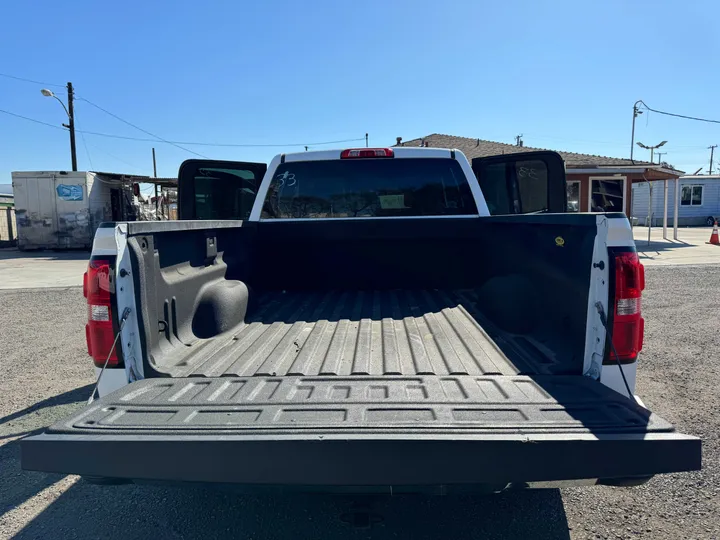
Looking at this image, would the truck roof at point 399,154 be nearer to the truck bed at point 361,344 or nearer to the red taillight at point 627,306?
the truck bed at point 361,344

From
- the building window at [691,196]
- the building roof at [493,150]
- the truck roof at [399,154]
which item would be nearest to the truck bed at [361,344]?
the truck roof at [399,154]

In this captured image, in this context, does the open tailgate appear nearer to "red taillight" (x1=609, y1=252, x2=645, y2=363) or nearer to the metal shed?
"red taillight" (x1=609, y1=252, x2=645, y2=363)

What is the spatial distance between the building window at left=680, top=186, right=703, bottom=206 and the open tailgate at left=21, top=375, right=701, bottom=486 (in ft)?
142

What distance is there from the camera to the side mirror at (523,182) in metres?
A: 4.50

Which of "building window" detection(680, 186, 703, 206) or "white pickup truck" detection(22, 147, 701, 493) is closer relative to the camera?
"white pickup truck" detection(22, 147, 701, 493)

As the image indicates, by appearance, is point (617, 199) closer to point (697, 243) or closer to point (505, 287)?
point (697, 243)

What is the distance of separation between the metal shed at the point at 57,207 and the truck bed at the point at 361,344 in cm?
2085

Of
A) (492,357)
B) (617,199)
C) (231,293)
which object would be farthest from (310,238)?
(617,199)

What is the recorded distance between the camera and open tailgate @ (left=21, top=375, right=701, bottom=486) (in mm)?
1729

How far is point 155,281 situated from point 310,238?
5.53 feet

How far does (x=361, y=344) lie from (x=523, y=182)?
2.94 meters

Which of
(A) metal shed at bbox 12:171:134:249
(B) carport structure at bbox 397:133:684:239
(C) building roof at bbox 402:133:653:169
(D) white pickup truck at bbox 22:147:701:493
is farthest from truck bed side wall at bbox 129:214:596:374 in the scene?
(A) metal shed at bbox 12:171:134:249

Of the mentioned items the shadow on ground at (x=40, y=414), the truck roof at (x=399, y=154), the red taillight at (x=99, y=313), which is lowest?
the shadow on ground at (x=40, y=414)

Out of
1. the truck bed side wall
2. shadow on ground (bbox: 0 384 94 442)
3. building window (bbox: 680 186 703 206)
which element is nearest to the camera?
the truck bed side wall
